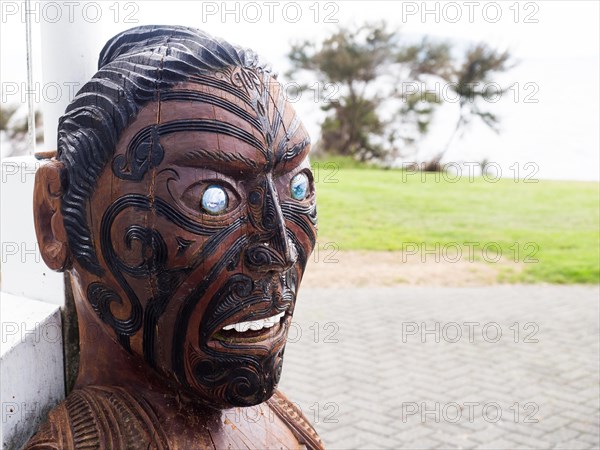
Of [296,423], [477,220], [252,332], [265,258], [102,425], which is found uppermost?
[265,258]

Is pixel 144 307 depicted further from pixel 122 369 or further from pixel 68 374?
pixel 68 374

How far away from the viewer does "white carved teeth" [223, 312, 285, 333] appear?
1885mm

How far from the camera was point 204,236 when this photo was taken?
181 cm

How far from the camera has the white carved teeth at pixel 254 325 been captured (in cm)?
189

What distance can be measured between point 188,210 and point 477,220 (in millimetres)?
10494

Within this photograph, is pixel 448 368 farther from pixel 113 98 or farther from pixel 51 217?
pixel 113 98

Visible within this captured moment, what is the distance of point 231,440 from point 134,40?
1.17 metres

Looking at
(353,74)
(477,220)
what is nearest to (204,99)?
(477,220)

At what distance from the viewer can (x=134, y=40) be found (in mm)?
2055

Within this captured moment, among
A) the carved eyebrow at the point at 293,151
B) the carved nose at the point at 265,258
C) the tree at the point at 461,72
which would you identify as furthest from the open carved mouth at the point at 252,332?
Answer: the tree at the point at 461,72

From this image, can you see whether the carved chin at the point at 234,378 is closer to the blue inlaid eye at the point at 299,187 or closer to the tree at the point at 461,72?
the blue inlaid eye at the point at 299,187

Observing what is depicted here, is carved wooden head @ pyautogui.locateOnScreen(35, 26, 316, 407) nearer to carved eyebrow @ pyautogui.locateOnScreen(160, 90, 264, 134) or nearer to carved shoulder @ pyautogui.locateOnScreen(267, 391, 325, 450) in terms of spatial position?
carved eyebrow @ pyautogui.locateOnScreen(160, 90, 264, 134)

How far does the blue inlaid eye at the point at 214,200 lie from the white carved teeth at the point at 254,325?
0.30m
